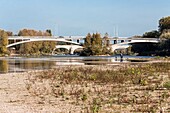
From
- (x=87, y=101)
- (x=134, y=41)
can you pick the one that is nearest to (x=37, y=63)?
(x=87, y=101)

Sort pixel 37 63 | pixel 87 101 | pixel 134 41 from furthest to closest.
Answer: pixel 134 41, pixel 37 63, pixel 87 101

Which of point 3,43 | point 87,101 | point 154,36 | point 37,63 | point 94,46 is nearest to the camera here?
point 87,101

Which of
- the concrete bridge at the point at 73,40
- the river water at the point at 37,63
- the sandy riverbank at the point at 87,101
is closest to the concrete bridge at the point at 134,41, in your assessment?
the concrete bridge at the point at 73,40

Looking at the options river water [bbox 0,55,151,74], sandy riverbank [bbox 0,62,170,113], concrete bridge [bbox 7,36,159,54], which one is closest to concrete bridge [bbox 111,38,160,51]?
concrete bridge [bbox 7,36,159,54]

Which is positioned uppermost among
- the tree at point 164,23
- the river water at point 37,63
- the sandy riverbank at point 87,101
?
the tree at point 164,23

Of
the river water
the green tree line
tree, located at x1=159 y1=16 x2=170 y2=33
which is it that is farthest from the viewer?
tree, located at x1=159 y1=16 x2=170 y2=33

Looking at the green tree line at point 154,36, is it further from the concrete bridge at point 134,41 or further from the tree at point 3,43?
the tree at point 3,43

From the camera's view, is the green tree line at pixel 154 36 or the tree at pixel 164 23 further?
the tree at pixel 164 23

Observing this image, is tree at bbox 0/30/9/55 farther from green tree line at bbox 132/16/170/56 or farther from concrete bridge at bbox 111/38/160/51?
green tree line at bbox 132/16/170/56

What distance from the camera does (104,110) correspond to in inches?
504

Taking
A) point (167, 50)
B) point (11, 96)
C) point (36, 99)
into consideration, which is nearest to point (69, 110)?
point (36, 99)

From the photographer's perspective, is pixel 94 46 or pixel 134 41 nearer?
pixel 94 46

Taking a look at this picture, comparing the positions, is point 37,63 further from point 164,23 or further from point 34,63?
point 164,23

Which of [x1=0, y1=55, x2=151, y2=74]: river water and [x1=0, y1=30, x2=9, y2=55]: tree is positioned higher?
[x1=0, y1=30, x2=9, y2=55]: tree
